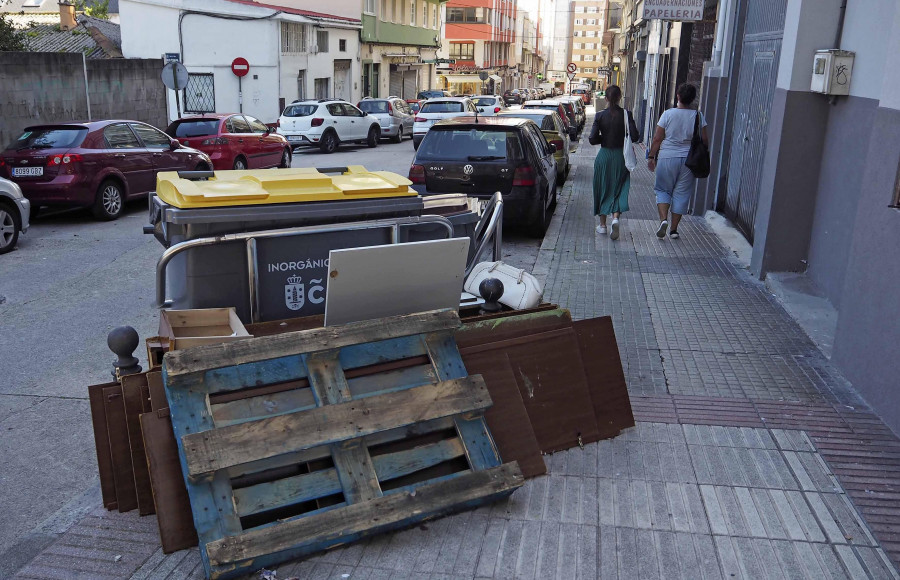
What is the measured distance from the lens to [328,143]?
24969mm

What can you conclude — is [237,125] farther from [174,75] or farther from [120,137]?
[120,137]

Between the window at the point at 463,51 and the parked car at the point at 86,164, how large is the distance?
221 feet

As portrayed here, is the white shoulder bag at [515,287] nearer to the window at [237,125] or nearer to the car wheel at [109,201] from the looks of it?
the car wheel at [109,201]

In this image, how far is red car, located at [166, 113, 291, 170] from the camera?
55.1 feet

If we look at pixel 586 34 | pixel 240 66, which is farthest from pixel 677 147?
pixel 586 34

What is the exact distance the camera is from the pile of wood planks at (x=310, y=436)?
341 cm

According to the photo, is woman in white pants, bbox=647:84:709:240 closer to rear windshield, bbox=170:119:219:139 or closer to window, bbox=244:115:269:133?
rear windshield, bbox=170:119:219:139

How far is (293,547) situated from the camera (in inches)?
133

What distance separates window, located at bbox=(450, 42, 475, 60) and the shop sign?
2592 inches

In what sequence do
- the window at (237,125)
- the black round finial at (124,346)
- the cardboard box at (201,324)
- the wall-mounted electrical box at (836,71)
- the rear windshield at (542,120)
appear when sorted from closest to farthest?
the black round finial at (124,346), the cardboard box at (201,324), the wall-mounted electrical box at (836,71), the rear windshield at (542,120), the window at (237,125)

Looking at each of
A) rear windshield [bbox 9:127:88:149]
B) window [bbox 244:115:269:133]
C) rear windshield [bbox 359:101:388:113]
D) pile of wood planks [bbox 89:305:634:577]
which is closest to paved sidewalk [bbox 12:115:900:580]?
pile of wood planks [bbox 89:305:634:577]

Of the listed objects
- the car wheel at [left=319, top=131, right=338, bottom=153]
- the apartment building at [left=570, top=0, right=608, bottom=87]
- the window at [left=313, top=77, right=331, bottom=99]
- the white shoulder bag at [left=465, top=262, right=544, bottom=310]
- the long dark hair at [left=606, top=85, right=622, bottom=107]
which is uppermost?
the apartment building at [left=570, top=0, right=608, bottom=87]

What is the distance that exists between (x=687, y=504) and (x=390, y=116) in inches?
1029

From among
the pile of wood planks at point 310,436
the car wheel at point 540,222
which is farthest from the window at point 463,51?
the pile of wood planks at point 310,436
